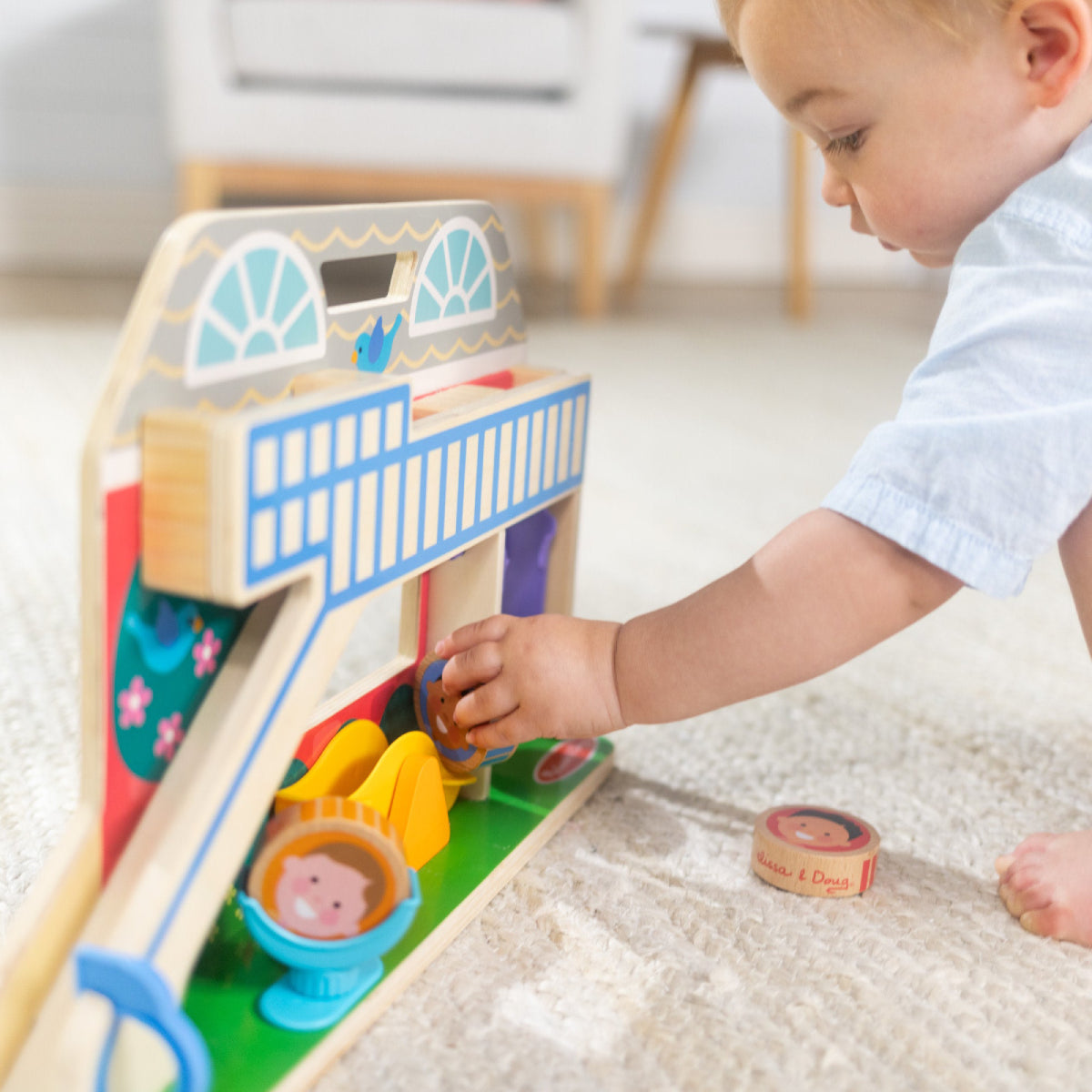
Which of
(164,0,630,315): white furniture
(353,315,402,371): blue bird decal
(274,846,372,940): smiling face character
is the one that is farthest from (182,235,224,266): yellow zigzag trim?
(164,0,630,315): white furniture

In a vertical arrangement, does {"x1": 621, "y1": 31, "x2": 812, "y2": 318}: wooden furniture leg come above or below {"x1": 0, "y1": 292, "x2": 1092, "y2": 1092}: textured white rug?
above

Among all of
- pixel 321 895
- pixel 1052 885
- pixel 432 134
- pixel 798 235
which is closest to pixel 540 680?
pixel 321 895

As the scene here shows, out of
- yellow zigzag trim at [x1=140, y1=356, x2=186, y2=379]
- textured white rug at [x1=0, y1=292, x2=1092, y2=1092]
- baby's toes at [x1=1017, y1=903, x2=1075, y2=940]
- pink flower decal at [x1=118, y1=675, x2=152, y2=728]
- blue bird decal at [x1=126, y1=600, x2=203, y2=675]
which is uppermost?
yellow zigzag trim at [x1=140, y1=356, x2=186, y2=379]

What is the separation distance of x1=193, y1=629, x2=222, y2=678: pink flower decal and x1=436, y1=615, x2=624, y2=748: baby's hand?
5.4 inches

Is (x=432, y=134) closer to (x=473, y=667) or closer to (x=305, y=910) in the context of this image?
(x=473, y=667)

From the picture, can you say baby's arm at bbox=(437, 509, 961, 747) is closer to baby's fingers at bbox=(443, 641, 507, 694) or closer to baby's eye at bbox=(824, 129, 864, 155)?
baby's fingers at bbox=(443, 641, 507, 694)

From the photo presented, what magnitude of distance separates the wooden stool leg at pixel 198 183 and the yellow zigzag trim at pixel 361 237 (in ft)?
4.86

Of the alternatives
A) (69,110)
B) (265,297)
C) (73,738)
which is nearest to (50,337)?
(69,110)

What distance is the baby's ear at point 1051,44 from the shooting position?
0.49m

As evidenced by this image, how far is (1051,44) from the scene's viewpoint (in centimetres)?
50

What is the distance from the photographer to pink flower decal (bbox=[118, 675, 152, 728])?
400mm

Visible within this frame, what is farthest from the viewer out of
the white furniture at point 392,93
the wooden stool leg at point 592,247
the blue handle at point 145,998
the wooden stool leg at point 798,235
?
the wooden stool leg at point 798,235

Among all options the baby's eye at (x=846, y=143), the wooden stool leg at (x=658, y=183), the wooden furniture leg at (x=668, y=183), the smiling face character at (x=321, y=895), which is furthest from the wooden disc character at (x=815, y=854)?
the wooden stool leg at (x=658, y=183)

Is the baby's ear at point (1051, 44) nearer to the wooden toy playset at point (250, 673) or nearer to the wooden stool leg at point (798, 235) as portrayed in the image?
the wooden toy playset at point (250, 673)
